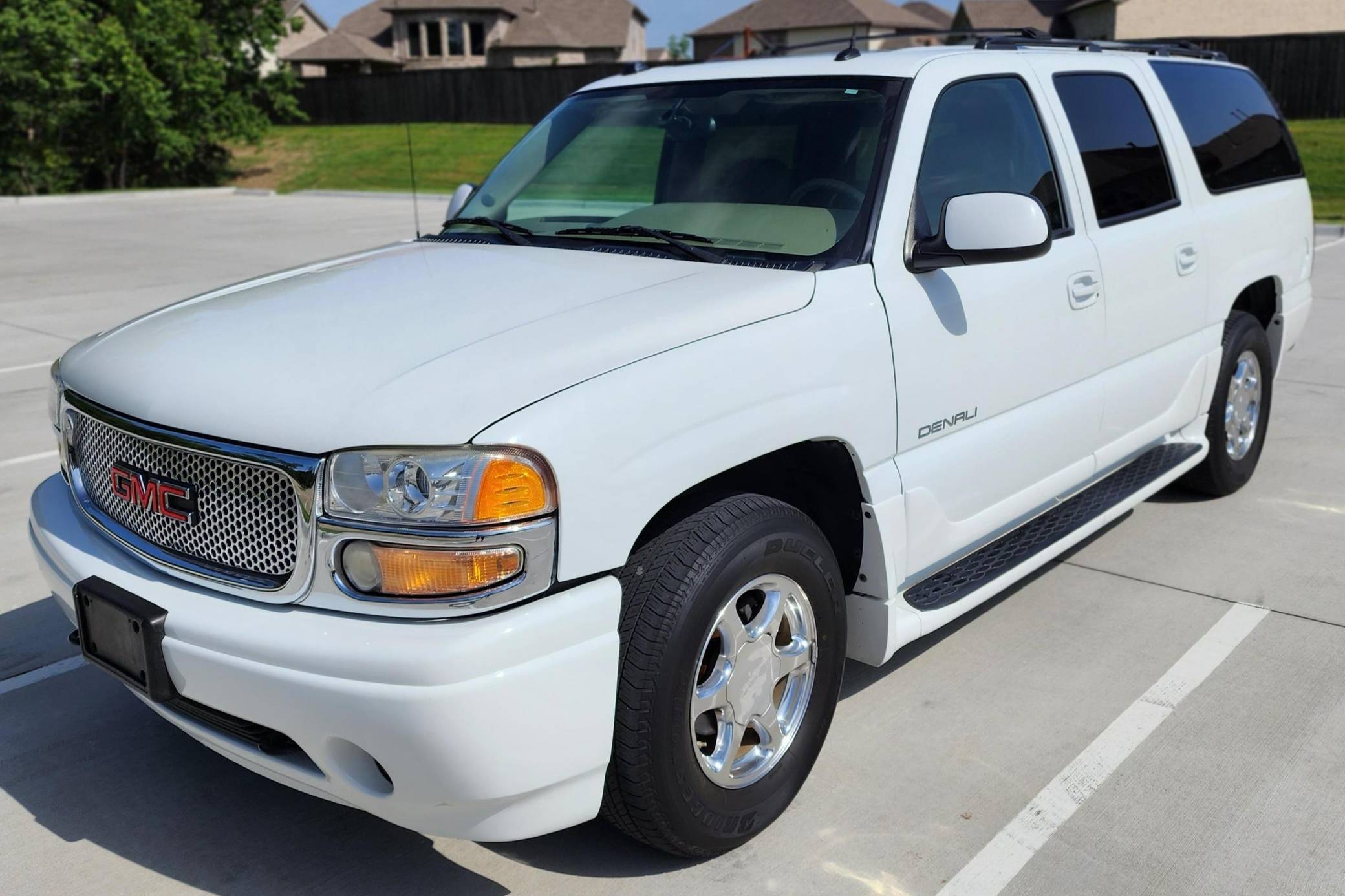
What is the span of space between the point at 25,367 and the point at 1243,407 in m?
8.19

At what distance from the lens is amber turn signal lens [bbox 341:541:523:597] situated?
2398 millimetres

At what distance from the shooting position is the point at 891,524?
3275 millimetres

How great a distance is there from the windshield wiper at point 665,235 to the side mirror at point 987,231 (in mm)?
560

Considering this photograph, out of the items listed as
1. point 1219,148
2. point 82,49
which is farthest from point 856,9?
point 1219,148

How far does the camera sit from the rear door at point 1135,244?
13.8 feet

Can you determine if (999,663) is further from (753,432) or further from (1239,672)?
(753,432)

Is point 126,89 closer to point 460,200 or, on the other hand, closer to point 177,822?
point 460,200

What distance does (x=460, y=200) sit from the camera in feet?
15.8

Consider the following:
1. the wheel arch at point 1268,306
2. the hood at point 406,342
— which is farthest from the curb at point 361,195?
the hood at point 406,342

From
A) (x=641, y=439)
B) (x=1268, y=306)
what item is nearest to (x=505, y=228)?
(x=641, y=439)

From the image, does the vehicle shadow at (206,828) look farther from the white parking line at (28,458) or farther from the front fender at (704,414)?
the white parking line at (28,458)

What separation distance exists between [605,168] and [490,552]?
228 cm

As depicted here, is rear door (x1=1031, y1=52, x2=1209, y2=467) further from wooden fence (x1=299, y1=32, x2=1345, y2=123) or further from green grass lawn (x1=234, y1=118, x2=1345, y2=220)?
wooden fence (x1=299, y1=32, x2=1345, y2=123)

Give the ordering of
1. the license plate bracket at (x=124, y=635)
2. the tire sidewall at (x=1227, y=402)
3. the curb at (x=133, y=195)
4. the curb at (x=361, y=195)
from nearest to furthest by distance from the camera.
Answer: the license plate bracket at (x=124, y=635) → the tire sidewall at (x=1227, y=402) → the curb at (x=361, y=195) → the curb at (x=133, y=195)
